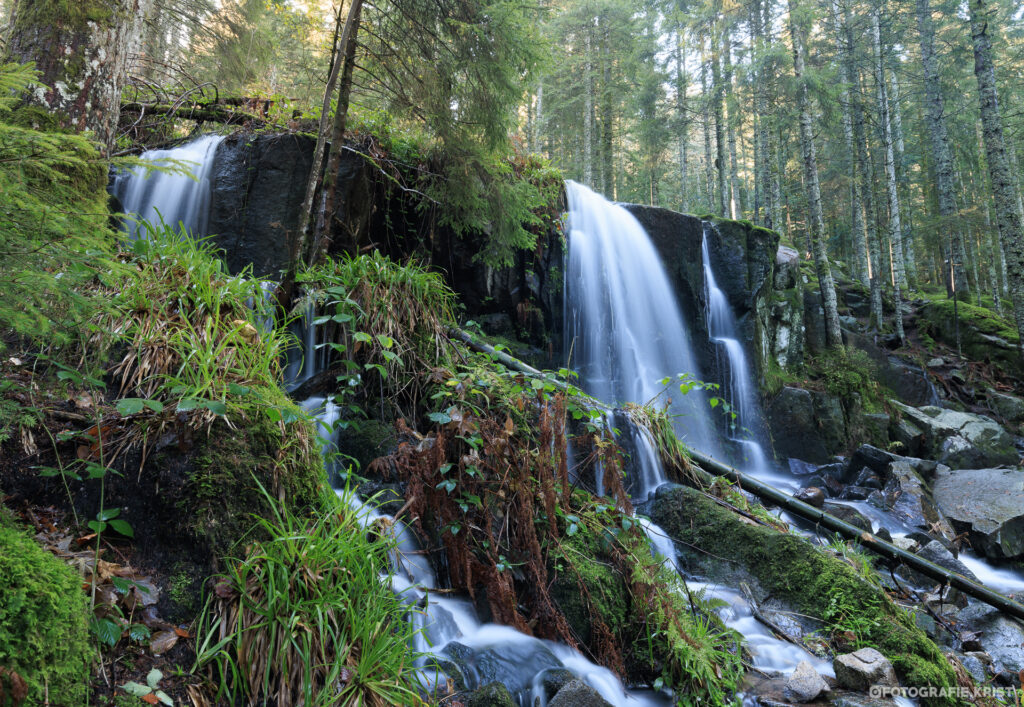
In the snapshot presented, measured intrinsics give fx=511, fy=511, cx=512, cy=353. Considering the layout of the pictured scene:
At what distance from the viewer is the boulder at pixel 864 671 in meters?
3.04

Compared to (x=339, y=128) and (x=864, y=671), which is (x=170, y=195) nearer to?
(x=339, y=128)

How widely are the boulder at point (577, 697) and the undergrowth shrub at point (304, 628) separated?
749 mm

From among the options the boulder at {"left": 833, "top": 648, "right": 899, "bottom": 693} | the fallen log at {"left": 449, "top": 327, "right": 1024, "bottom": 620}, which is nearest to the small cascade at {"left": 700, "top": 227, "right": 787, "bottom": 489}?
the fallen log at {"left": 449, "top": 327, "right": 1024, "bottom": 620}

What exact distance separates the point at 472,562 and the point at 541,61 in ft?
16.1

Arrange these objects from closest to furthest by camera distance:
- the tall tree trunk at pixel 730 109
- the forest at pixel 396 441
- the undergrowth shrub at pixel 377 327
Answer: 1. the forest at pixel 396 441
2. the undergrowth shrub at pixel 377 327
3. the tall tree trunk at pixel 730 109

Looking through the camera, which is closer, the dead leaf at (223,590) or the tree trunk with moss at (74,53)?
the dead leaf at (223,590)

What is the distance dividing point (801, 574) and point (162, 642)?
4219 millimetres

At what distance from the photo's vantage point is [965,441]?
9.59 m

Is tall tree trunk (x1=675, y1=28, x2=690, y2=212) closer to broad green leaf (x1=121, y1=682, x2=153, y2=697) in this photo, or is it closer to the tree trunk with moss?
the tree trunk with moss

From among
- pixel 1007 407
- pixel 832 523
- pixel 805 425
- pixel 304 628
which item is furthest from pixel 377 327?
pixel 1007 407

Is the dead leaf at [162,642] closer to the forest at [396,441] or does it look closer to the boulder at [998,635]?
the forest at [396,441]

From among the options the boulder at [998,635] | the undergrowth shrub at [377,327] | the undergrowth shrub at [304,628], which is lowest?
the boulder at [998,635]

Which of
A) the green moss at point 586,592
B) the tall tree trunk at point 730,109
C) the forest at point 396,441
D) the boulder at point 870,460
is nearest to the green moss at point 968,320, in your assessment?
the forest at point 396,441

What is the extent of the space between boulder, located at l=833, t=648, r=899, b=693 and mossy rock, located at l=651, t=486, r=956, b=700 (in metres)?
0.23
